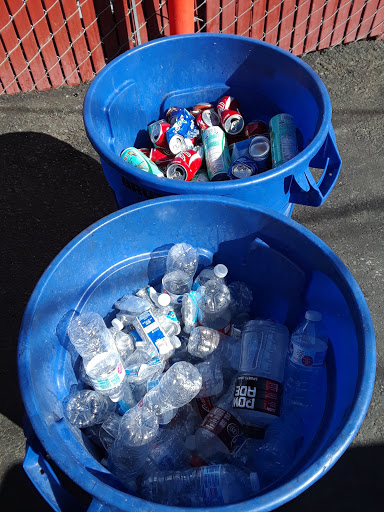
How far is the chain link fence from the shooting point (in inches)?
137

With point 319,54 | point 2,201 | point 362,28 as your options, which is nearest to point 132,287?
point 2,201

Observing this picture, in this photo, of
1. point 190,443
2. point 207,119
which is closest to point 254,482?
point 190,443

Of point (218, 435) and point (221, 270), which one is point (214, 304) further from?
point (218, 435)

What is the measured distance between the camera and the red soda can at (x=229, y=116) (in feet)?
8.23

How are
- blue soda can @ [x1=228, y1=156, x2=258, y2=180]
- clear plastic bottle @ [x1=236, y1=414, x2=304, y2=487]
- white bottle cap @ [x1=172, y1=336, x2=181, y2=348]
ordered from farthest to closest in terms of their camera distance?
blue soda can @ [x1=228, y1=156, x2=258, y2=180]
white bottle cap @ [x1=172, y1=336, x2=181, y2=348]
clear plastic bottle @ [x1=236, y1=414, x2=304, y2=487]

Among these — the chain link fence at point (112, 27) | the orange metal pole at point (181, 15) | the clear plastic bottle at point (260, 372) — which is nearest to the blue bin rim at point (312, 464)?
the clear plastic bottle at point (260, 372)

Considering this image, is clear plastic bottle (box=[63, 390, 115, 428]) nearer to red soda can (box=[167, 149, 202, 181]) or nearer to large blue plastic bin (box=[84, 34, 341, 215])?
large blue plastic bin (box=[84, 34, 341, 215])

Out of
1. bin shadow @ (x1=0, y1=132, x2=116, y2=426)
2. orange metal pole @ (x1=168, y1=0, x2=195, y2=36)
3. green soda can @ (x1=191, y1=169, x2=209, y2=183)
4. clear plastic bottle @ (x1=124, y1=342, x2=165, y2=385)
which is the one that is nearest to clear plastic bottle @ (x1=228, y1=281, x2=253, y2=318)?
clear plastic bottle @ (x1=124, y1=342, x2=165, y2=385)

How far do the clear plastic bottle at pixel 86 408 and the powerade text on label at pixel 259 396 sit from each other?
1.71 ft

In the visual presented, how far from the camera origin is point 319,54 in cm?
404

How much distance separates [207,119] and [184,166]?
49 centimetres

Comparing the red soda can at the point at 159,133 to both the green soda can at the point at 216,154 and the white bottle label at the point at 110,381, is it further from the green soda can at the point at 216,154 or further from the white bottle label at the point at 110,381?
the white bottle label at the point at 110,381

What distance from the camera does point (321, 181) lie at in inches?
84.5

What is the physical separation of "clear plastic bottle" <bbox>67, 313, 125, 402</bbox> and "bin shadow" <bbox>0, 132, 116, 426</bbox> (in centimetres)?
85
